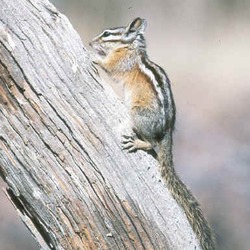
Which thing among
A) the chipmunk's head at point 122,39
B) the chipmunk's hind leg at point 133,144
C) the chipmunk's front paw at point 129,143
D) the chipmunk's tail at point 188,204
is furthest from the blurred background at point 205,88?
the chipmunk's front paw at point 129,143

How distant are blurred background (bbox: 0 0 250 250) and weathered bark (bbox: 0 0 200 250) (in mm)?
3113

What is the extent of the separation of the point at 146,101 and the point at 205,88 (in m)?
4.28

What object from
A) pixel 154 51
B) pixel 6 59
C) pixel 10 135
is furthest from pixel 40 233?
pixel 154 51

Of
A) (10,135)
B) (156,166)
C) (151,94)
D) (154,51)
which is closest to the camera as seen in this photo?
(10,135)

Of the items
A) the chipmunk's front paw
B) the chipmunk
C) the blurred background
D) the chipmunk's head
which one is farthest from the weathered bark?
the blurred background

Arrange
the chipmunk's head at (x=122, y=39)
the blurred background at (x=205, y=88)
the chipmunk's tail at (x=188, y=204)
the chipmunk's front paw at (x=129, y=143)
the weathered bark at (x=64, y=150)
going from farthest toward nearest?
the blurred background at (x=205, y=88) < the chipmunk's head at (x=122, y=39) < the chipmunk's tail at (x=188, y=204) < the chipmunk's front paw at (x=129, y=143) < the weathered bark at (x=64, y=150)

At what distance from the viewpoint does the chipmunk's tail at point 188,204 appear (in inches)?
154

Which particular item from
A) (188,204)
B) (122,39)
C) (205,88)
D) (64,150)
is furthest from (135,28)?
(205,88)

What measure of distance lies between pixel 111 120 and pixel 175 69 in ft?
16.0

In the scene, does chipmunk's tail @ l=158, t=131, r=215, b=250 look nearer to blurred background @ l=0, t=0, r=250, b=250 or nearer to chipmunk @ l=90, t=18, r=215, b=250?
chipmunk @ l=90, t=18, r=215, b=250

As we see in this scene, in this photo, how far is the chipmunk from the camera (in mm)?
3932

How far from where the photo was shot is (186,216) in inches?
154

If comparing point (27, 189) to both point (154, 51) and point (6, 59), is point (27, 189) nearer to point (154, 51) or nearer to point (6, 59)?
point (6, 59)

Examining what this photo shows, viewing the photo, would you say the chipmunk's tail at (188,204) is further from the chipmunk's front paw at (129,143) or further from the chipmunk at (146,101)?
the chipmunk's front paw at (129,143)
